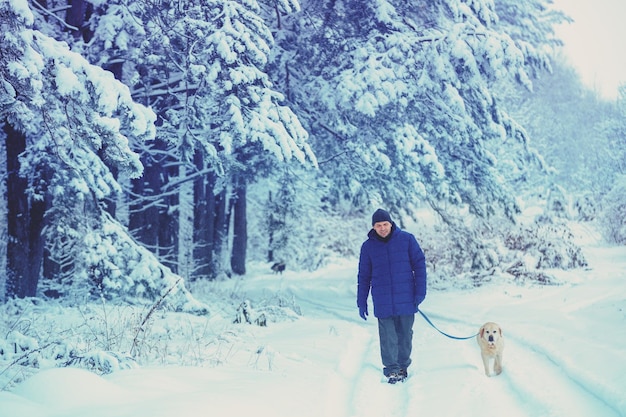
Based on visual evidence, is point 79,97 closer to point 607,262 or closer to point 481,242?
point 481,242

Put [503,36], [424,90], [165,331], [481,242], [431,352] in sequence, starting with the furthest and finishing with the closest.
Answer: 1. [481,242]
2. [424,90]
3. [503,36]
4. [165,331]
5. [431,352]

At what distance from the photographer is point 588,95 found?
64062mm

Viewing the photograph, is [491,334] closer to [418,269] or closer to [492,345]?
[492,345]

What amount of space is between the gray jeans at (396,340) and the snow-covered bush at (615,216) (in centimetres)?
1464

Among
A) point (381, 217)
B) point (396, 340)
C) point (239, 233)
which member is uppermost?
point (381, 217)

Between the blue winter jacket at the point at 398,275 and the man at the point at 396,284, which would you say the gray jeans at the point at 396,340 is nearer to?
the man at the point at 396,284

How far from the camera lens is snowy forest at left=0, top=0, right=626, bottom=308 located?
7398mm

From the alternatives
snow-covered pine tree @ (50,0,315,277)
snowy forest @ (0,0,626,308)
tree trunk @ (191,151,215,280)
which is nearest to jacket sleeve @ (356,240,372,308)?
snowy forest @ (0,0,626,308)

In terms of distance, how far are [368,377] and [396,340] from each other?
52cm

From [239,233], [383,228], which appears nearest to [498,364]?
[383,228]

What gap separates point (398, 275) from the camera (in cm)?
648

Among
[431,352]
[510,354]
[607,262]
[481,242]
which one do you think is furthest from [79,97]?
[607,262]

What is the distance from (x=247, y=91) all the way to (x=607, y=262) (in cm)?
1111

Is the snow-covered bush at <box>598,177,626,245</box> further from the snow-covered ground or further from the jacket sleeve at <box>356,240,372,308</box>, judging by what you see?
the jacket sleeve at <box>356,240,372,308</box>
